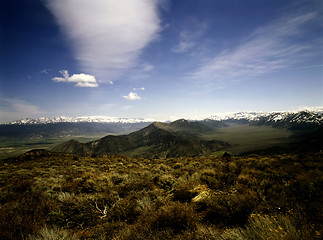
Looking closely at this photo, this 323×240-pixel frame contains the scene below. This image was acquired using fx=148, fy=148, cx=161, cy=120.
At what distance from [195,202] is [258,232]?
9.83 ft

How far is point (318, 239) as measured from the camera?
2637 millimetres

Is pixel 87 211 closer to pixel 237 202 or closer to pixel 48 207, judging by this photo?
pixel 48 207

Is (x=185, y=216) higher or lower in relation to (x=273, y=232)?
lower

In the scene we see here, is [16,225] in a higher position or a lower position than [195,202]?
higher

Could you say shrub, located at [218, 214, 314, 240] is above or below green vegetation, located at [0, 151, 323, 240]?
above

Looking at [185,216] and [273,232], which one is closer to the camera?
[273,232]

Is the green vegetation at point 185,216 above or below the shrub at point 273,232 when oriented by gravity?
below

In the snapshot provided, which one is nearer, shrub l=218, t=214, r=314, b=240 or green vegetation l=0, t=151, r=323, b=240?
shrub l=218, t=214, r=314, b=240

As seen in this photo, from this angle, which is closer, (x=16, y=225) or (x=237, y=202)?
(x=16, y=225)

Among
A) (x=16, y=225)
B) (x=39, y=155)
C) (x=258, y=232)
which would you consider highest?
(x=258, y=232)

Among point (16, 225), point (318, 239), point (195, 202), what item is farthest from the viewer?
point (195, 202)

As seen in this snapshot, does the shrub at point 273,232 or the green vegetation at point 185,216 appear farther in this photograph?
the green vegetation at point 185,216

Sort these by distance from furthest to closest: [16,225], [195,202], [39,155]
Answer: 1. [39,155]
2. [195,202]
3. [16,225]

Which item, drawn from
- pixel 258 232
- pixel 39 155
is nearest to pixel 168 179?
pixel 258 232
